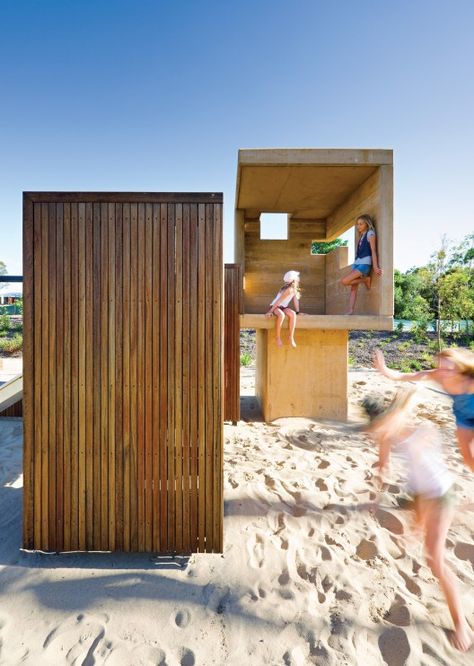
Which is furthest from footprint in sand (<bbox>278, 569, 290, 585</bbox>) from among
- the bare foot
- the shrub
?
the shrub

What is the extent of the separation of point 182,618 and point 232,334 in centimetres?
531

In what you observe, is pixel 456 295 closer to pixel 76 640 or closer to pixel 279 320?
pixel 279 320

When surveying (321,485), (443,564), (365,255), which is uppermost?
(365,255)

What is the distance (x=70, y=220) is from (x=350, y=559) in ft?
13.8

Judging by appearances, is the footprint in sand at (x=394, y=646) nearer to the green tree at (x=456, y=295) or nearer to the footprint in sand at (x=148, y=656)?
the footprint in sand at (x=148, y=656)

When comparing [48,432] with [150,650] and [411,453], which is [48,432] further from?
[411,453]

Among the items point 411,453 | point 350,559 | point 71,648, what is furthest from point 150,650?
point 411,453

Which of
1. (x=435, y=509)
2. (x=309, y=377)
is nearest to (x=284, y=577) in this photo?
(x=435, y=509)

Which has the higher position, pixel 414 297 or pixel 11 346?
pixel 414 297

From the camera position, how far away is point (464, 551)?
11.4 ft

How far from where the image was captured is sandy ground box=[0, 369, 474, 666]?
2.41 meters

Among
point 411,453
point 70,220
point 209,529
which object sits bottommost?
point 209,529

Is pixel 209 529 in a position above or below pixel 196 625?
above

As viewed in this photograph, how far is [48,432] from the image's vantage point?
340 centimetres
